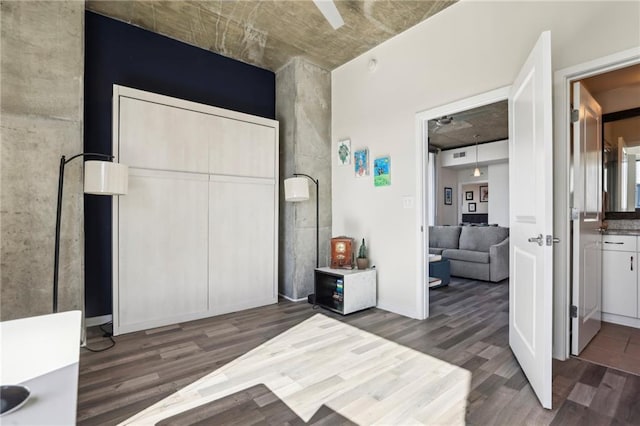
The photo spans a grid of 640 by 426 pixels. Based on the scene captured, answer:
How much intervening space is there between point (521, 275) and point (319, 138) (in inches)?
114

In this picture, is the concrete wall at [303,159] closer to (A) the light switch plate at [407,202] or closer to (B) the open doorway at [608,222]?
(A) the light switch plate at [407,202]


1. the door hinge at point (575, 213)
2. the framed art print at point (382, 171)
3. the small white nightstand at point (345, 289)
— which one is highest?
the framed art print at point (382, 171)

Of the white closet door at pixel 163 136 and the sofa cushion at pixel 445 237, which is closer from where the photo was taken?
the white closet door at pixel 163 136

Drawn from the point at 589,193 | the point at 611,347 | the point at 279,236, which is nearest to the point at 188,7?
the point at 279,236

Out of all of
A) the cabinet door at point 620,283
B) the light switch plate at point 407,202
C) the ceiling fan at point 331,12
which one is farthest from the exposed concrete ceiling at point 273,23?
the cabinet door at point 620,283

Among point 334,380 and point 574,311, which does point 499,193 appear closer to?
point 574,311

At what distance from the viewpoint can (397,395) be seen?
1876 mm

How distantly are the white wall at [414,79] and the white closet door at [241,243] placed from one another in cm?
103

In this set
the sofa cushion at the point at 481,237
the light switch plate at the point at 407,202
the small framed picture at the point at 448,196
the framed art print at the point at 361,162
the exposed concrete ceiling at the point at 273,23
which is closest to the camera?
the exposed concrete ceiling at the point at 273,23

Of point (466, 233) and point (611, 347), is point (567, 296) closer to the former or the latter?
point (611, 347)

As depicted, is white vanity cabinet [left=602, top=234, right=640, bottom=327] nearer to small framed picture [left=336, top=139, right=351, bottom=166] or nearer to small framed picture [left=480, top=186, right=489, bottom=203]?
small framed picture [left=336, top=139, right=351, bottom=166]

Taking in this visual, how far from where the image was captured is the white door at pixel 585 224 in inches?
94.8

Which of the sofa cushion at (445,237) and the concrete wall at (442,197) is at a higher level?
the concrete wall at (442,197)

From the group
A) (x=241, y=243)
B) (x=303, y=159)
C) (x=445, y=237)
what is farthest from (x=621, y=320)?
(x=241, y=243)
